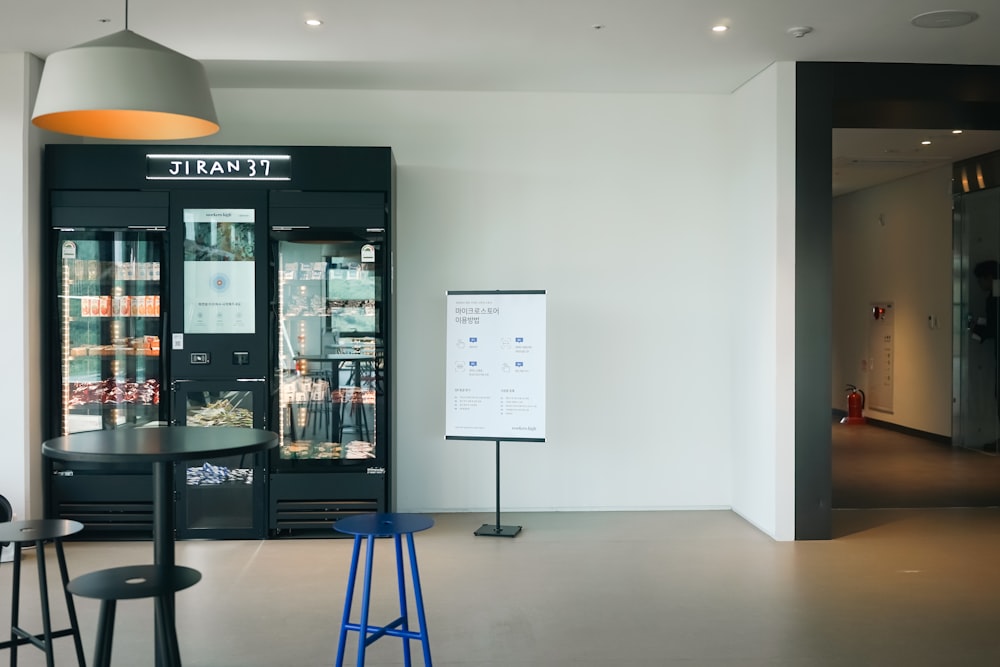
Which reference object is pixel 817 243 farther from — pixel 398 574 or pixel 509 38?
pixel 398 574

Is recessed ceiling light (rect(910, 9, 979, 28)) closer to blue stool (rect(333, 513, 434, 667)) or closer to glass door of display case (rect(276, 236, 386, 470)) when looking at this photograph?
glass door of display case (rect(276, 236, 386, 470))

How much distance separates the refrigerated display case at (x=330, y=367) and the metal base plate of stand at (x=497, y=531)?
679 millimetres

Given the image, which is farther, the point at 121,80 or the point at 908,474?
the point at 908,474

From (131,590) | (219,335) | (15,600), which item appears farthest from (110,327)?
(131,590)

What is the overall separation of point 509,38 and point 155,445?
3.31 meters

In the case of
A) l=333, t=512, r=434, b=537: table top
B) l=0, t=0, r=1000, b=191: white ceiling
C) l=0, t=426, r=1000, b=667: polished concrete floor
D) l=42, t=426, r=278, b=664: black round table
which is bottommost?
l=0, t=426, r=1000, b=667: polished concrete floor

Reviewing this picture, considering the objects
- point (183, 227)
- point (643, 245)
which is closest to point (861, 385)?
point (643, 245)

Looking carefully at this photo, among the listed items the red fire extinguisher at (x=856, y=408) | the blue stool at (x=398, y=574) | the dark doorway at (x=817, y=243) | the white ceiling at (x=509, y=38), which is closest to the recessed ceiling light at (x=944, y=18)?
the white ceiling at (x=509, y=38)

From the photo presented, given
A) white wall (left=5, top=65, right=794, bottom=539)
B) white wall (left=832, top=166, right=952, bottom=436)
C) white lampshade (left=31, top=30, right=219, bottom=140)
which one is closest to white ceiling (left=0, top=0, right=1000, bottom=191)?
white wall (left=5, top=65, right=794, bottom=539)

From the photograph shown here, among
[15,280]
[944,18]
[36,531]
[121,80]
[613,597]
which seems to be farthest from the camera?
[15,280]

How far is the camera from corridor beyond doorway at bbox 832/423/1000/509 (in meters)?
7.23

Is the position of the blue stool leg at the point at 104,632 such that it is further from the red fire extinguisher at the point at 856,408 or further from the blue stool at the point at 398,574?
the red fire extinguisher at the point at 856,408

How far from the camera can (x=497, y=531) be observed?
19.7 feet

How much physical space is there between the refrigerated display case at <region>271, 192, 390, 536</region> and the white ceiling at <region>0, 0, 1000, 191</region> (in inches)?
39.9
